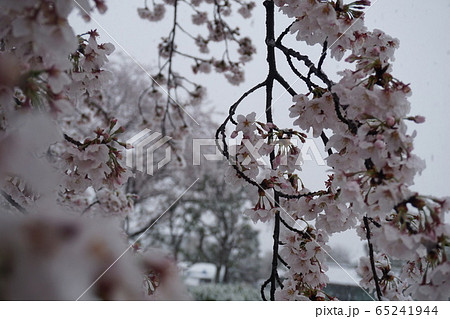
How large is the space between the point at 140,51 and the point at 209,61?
76 cm

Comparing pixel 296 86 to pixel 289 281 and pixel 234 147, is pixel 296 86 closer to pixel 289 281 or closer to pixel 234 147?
pixel 234 147

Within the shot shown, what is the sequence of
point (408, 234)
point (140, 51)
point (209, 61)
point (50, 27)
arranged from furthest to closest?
point (140, 51)
point (209, 61)
point (408, 234)
point (50, 27)

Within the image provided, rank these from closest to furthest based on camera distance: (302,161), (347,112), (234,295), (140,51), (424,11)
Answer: (347,112) < (302,161) < (424,11) < (140,51) < (234,295)

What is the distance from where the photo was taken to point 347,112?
0.72m

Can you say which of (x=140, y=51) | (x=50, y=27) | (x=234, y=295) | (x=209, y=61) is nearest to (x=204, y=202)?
(x=234, y=295)

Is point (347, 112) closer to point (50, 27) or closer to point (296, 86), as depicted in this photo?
point (296, 86)

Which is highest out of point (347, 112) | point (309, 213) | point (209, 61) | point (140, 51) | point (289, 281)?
point (140, 51)

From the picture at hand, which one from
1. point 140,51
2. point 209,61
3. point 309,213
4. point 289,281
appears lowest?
point 289,281

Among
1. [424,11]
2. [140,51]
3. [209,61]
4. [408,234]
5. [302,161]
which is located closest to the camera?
[408,234]

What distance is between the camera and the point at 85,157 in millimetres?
802

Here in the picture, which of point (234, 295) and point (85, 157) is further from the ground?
point (85, 157)

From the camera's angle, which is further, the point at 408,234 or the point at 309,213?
the point at 309,213

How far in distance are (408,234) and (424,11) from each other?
1.32 m

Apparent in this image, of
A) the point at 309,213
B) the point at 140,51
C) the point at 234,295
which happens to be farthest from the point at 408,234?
the point at 234,295
